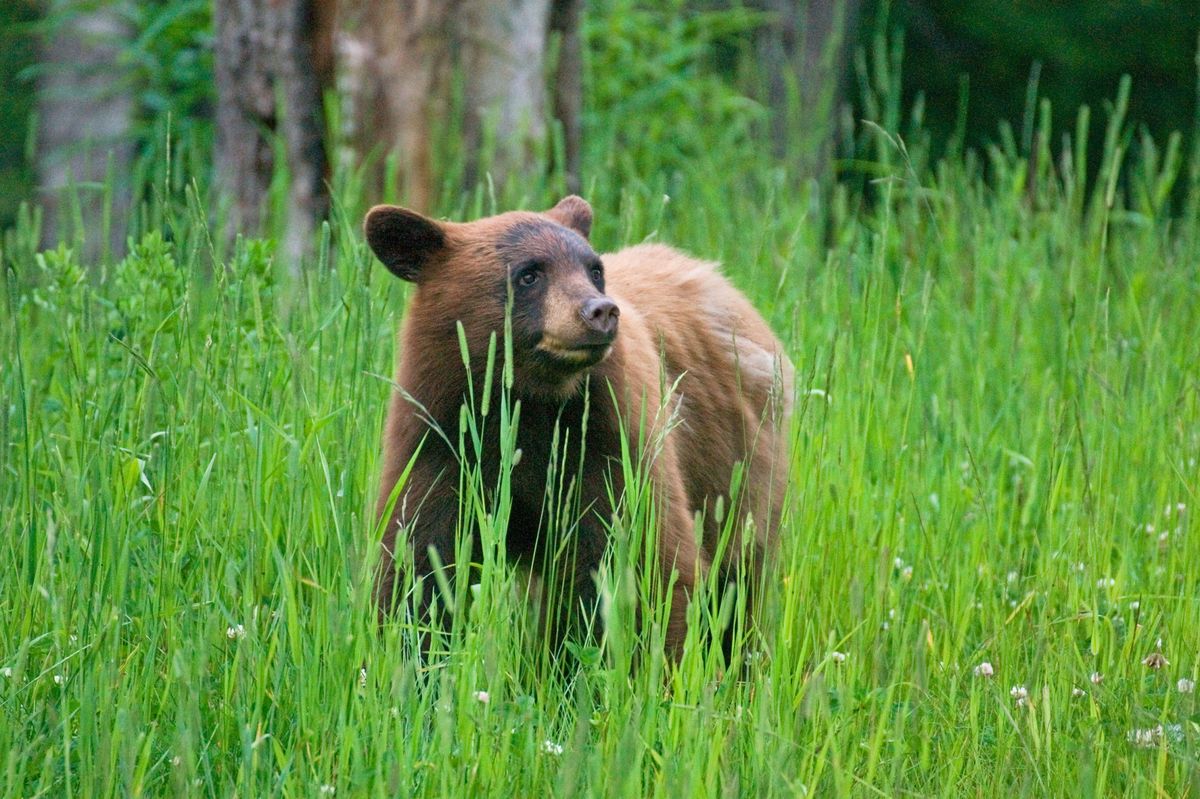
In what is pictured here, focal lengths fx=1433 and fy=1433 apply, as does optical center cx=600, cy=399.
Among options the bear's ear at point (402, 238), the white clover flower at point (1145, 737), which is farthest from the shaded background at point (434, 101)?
the white clover flower at point (1145, 737)

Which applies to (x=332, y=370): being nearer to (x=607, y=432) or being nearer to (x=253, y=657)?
(x=607, y=432)

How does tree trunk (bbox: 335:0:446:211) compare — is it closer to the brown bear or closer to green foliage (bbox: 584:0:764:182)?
green foliage (bbox: 584:0:764:182)

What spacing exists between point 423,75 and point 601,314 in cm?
323

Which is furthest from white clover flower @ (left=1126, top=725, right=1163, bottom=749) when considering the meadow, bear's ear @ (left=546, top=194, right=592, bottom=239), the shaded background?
the shaded background

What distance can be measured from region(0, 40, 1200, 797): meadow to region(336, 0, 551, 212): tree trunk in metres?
1.31

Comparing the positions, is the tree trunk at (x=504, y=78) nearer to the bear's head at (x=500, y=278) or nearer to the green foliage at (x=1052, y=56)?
the bear's head at (x=500, y=278)

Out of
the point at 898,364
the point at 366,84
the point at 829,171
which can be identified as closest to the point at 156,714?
the point at 898,364

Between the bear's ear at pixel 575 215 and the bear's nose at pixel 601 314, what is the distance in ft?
2.34

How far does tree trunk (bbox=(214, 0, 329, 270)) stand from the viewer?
6.36m

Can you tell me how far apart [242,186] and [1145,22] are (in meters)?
12.5

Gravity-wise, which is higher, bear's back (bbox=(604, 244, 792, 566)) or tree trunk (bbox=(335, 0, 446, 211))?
tree trunk (bbox=(335, 0, 446, 211))

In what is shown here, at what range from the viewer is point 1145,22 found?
16.0 m

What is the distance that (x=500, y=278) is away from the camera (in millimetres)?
3721

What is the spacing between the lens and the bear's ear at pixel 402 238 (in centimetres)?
372
